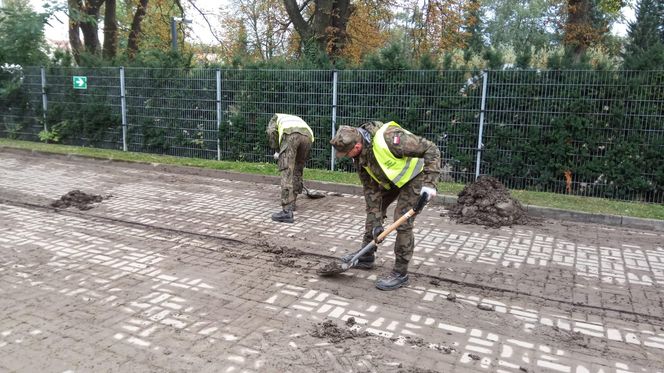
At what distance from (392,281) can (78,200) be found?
6.00 m

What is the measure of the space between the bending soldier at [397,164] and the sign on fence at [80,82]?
12681 mm

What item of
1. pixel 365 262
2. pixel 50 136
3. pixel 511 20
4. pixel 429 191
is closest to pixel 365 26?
pixel 50 136

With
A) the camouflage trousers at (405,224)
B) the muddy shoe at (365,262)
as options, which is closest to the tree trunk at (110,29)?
the muddy shoe at (365,262)

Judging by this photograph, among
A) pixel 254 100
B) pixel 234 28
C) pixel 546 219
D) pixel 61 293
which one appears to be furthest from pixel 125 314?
pixel 234 28

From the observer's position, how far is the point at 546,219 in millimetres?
8445

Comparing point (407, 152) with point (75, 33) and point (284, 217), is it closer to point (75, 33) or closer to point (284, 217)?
point (284, 217)

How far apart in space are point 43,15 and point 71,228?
1286 centimetres

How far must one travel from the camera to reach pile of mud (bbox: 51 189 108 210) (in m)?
8.45

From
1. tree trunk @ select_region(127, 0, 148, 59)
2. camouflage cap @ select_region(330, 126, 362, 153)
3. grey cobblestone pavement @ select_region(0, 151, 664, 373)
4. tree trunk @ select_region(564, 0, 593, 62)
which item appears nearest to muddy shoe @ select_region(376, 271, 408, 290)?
grey cobblestone pavement @ select_region(0, 151, 664, 373)

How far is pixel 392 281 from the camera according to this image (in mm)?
5129

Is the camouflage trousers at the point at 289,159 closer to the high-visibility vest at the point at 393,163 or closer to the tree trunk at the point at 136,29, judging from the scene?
the high-visibility vest at the point at 393,163

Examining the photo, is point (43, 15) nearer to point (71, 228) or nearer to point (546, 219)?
point (71, 228)

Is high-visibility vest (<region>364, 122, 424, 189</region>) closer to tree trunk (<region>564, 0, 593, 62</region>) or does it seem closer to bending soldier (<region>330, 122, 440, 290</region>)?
bending soldier (<region>330, 122, 440, 290</region>)

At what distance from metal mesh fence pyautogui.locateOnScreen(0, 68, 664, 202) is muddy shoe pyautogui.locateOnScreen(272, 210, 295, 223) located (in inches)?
161
